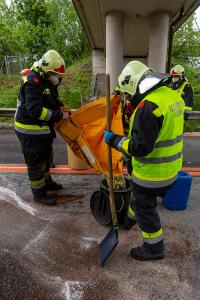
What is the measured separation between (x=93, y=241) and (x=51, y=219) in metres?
0.72

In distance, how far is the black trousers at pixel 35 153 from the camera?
391 cm

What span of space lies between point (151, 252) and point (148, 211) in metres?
0.47

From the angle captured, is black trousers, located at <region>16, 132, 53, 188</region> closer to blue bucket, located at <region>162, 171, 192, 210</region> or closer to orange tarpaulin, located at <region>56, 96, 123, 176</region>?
orange tarpaulin, located at <region>56, 96, 123, 176</region>

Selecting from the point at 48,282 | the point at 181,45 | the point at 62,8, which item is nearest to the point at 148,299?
the point at 48,282

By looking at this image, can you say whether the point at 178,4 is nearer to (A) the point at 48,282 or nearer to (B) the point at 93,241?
(B) the point at 93,241

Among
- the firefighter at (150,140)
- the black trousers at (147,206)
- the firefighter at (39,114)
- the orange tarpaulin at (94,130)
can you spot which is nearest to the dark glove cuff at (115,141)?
the firefighter at (150,140)

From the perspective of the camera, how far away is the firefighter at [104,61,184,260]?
2479mm

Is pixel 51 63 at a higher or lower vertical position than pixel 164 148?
higher

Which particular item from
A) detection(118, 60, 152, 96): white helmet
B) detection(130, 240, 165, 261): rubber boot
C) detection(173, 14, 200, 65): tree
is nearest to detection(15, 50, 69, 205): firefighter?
detection(118, 60, 152, 96): white helmet

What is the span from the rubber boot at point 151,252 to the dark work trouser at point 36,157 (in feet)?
5.58

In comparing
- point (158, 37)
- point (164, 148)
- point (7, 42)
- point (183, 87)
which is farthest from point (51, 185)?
point (7, 42)

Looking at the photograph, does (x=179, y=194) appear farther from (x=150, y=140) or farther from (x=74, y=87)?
(x=74, y=87)

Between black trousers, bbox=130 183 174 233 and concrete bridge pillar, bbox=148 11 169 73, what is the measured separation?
5127 millimetres

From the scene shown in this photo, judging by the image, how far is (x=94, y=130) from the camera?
3715mm
